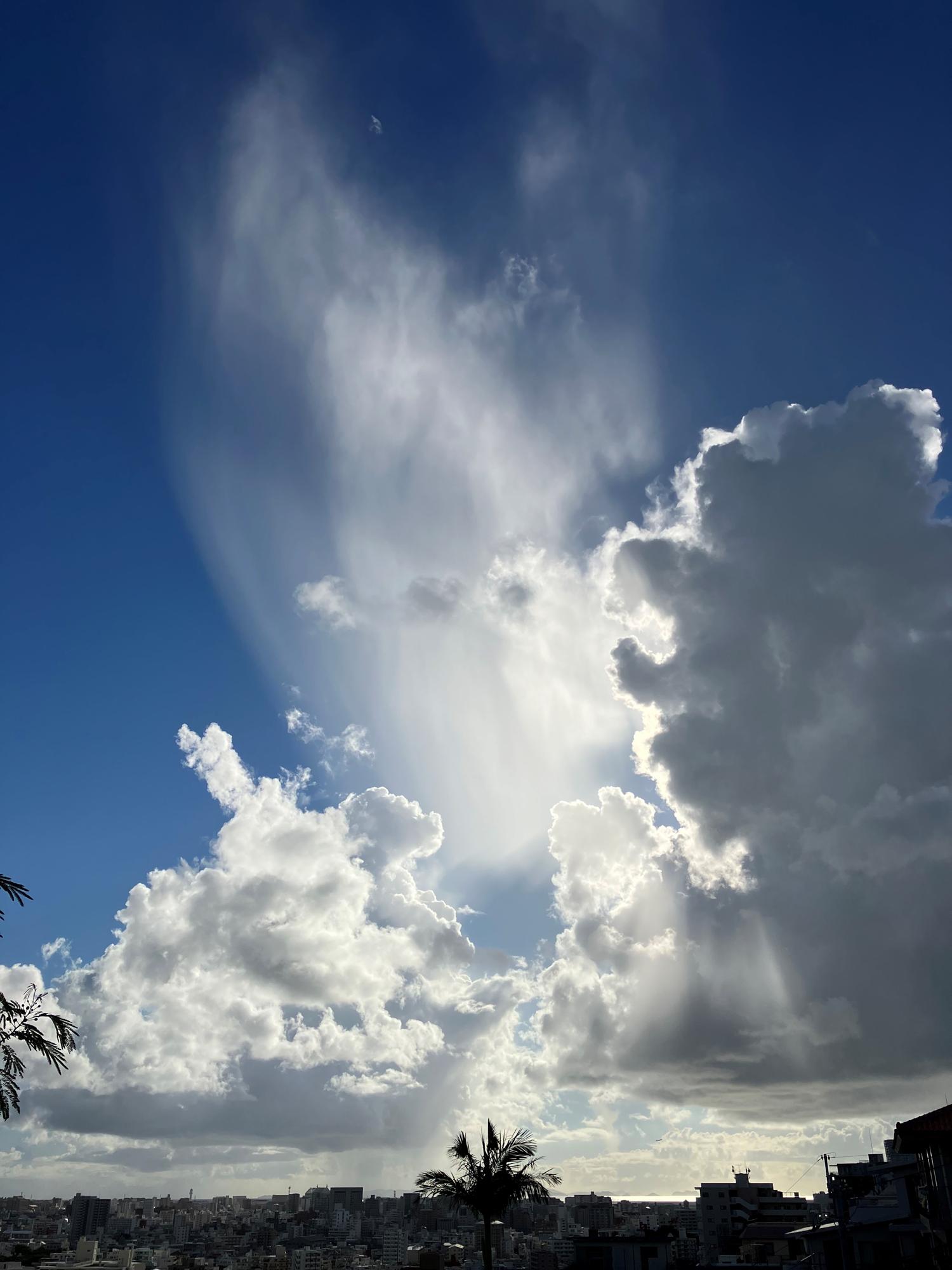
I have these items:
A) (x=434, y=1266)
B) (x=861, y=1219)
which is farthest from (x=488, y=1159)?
(x=861, y=1219)

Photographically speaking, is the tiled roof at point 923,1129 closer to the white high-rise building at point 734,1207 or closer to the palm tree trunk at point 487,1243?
the palm tree trunk at point 487,1243

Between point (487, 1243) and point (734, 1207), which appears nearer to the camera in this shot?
point (487, 1243)

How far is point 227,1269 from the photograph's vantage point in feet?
586

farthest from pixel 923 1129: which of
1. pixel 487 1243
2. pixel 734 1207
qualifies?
pixel 734 1207

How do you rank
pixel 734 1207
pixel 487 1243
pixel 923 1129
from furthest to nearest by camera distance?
pixel 734 1207 < pixel 923 1129 < pixel 487 1243

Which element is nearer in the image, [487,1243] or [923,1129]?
[487,1243]

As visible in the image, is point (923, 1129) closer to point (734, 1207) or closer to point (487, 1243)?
point (487, 1243)

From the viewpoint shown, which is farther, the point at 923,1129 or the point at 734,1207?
the point at 734,1207

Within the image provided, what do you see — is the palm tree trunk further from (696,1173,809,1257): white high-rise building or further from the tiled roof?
(696,1173,809,1257): white high-rise building

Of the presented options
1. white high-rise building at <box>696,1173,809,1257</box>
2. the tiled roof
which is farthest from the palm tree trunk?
white high-rise building at <box>696,1173,809,1257</box>

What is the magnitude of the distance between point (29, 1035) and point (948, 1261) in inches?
1401

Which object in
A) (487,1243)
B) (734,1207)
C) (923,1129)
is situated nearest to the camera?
(487,1243)

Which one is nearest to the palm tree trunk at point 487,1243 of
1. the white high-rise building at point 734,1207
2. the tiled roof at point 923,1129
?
the tiled roof at point 923,1129

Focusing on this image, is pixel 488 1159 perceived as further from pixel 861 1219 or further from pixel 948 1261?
pixel 861 1219
